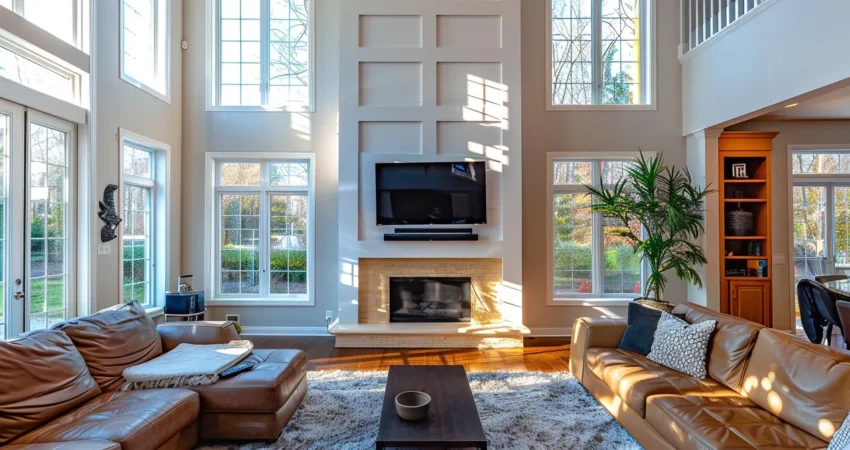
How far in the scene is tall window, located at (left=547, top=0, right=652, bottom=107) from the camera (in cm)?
581

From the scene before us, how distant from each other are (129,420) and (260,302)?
11.2 ft

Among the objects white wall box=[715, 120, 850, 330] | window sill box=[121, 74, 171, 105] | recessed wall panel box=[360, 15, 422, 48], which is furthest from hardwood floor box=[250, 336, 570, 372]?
recessed wall panel box=[360, 15, 422, 48]

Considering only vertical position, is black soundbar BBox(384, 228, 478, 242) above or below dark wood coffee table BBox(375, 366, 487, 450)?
above

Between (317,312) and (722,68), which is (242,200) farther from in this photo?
(722,68)

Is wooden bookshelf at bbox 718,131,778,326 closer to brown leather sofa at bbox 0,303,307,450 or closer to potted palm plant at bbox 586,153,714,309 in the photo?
potted palm plant at bbox 586,153,714,309

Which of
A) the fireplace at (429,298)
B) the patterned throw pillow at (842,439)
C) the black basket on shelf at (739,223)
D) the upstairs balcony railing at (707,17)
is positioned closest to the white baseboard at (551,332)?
the fireplace at (429,298)

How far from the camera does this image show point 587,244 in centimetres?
580

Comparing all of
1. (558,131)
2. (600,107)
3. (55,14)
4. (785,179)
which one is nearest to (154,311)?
(55,14)

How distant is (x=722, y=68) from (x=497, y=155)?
2.45 m

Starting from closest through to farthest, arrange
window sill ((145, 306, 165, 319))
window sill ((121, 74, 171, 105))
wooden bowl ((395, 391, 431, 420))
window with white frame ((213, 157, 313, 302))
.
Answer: wooden bowl ((395, 391, 431, 420))
window sill ((121, 74, 171, 105))
window sill ((145, 306, 165, 319))
window with white frame ((213, 157, 313, 302))

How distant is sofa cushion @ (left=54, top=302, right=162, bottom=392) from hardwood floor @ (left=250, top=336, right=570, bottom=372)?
158 centimetres

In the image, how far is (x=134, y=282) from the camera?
4.92 m

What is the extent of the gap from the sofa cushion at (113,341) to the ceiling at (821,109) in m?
5.94

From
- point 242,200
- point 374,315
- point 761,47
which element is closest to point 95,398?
point 374,315
